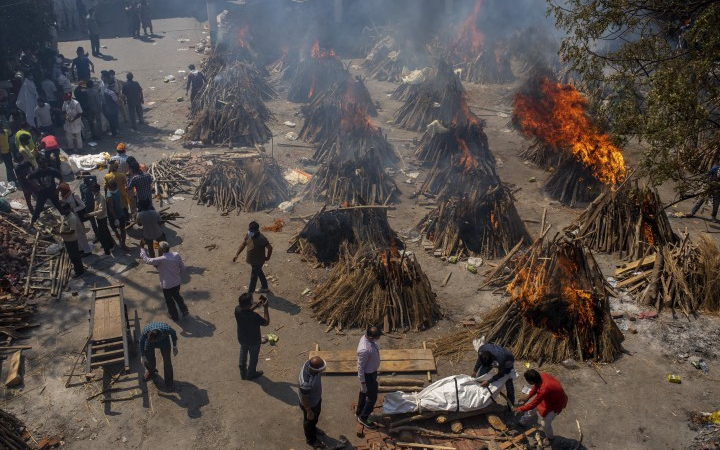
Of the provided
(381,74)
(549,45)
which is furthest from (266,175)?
(549,45)

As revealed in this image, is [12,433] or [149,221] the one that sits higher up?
[149,221]

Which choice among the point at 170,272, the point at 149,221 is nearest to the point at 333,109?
the point at 149,221

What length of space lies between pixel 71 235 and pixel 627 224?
11525 millimetres

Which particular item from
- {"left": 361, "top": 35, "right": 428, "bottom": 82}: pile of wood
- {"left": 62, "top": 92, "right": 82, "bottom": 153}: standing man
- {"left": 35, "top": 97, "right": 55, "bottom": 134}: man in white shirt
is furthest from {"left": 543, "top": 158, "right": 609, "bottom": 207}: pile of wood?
{"left": 35, "top": 97, "right": 55, "bottom": 134}: man in white shirt

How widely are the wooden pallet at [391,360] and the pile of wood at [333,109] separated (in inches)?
362

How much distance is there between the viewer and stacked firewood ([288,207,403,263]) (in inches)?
478

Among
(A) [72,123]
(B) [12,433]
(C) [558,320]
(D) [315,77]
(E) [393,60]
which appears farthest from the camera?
(E) [393,60]

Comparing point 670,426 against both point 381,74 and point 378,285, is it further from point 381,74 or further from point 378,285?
point 381,74

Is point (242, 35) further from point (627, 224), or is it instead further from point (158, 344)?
point (158, 344)

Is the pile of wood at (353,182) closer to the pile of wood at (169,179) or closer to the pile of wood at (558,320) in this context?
the pile of wood at (169,179)

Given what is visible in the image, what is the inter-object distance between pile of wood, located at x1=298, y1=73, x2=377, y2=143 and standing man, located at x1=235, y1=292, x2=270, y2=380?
9692 millimetres

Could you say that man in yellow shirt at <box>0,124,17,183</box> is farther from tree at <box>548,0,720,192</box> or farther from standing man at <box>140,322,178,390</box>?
tree at <box>548,0,720,192</box>

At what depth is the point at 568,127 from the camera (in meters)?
17.2

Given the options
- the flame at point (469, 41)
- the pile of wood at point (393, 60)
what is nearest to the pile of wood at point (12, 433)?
the pile of wood at point (393, 60)
